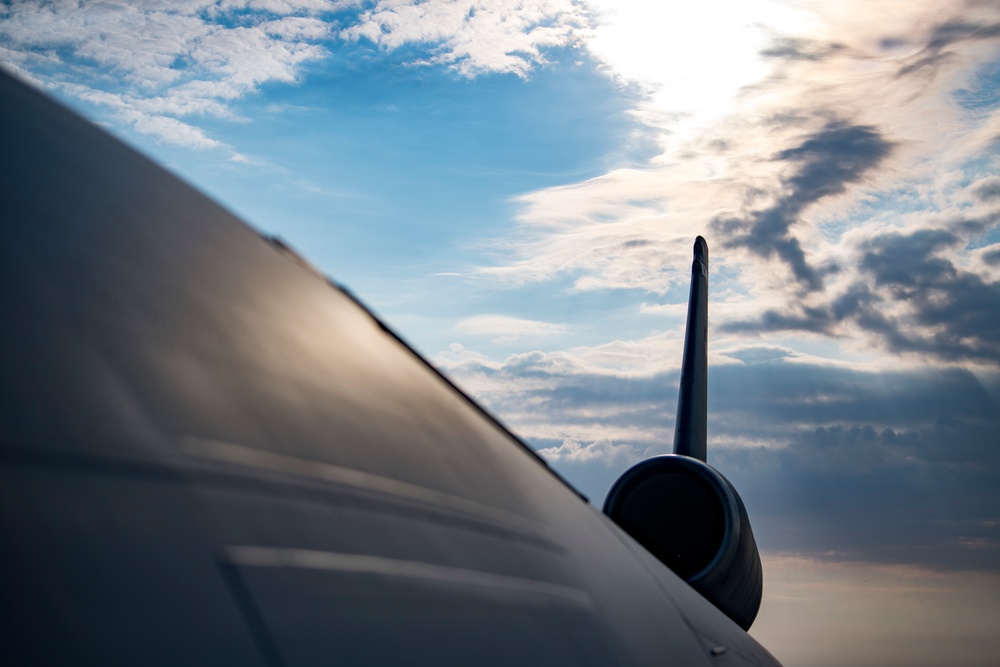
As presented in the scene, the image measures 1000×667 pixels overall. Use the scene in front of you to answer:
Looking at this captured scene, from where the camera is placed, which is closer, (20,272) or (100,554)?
(100,554)

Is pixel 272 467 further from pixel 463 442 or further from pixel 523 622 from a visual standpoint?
pixel 463 442

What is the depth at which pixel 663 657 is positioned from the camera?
391 centimetres

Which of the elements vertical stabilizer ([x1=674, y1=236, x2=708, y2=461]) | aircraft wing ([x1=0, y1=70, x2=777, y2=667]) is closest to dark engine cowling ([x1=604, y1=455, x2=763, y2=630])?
vertical stabilizer ([x1=674, y1=236, x2=708, y2=461])

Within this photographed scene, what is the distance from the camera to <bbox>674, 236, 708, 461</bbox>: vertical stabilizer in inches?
714

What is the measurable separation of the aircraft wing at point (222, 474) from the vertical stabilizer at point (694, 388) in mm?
14189

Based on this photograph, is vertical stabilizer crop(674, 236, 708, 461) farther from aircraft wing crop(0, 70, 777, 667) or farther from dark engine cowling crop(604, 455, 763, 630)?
aircraft wing crop(0, 70, 777, 667)

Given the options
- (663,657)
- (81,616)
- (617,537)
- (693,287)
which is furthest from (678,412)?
(81,616)

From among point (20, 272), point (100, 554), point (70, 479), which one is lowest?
point (100, 554)

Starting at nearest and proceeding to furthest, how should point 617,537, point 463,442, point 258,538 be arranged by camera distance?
point 258,538, point 463,442, point 617,537

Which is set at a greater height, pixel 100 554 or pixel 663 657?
pixel 100 554

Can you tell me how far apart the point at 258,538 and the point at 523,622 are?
112cm

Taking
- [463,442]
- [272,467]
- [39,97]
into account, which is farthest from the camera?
[463,442]

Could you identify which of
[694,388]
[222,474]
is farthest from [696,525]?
[222,474]

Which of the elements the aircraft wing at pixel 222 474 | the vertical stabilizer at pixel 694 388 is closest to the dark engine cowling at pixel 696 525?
the vertical stabilizer at pixel 694 388
